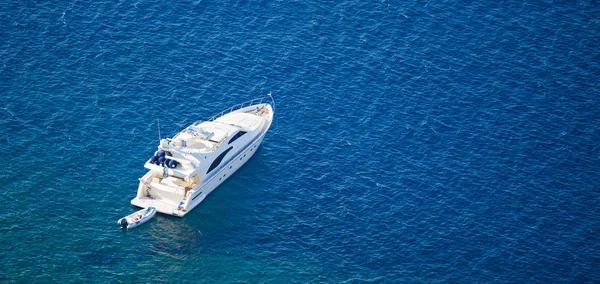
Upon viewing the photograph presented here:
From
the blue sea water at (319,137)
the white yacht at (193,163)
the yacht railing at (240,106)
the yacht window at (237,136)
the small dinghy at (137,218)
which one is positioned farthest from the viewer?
the yacht railing at (240,106)

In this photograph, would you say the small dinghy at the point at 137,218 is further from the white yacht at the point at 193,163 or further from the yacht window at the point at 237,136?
the yacht window at the point at 237,136

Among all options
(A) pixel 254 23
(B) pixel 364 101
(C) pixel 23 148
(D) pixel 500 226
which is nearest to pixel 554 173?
(D) pixel 500 226

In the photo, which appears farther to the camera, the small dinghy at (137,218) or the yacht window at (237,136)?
the yacht window at (237,136)

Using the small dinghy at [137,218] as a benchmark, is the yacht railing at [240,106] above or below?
above

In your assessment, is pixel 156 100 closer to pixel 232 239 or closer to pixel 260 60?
pixel 260 60

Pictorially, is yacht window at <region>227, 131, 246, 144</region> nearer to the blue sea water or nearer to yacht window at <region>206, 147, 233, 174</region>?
yacht window at <region>206, 147, 233, 174</region>

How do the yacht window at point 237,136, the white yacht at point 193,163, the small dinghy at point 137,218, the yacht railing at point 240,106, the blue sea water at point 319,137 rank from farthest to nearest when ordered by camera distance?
the yacht railing at point 240,106
the yacht window at point 237,136
the white yacht at point 193,163
the small dinghy at point 137,218
the blue sea water at point 319,137

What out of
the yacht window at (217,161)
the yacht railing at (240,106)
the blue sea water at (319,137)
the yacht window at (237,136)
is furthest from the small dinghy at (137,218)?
the yacht railing at (240,106)
